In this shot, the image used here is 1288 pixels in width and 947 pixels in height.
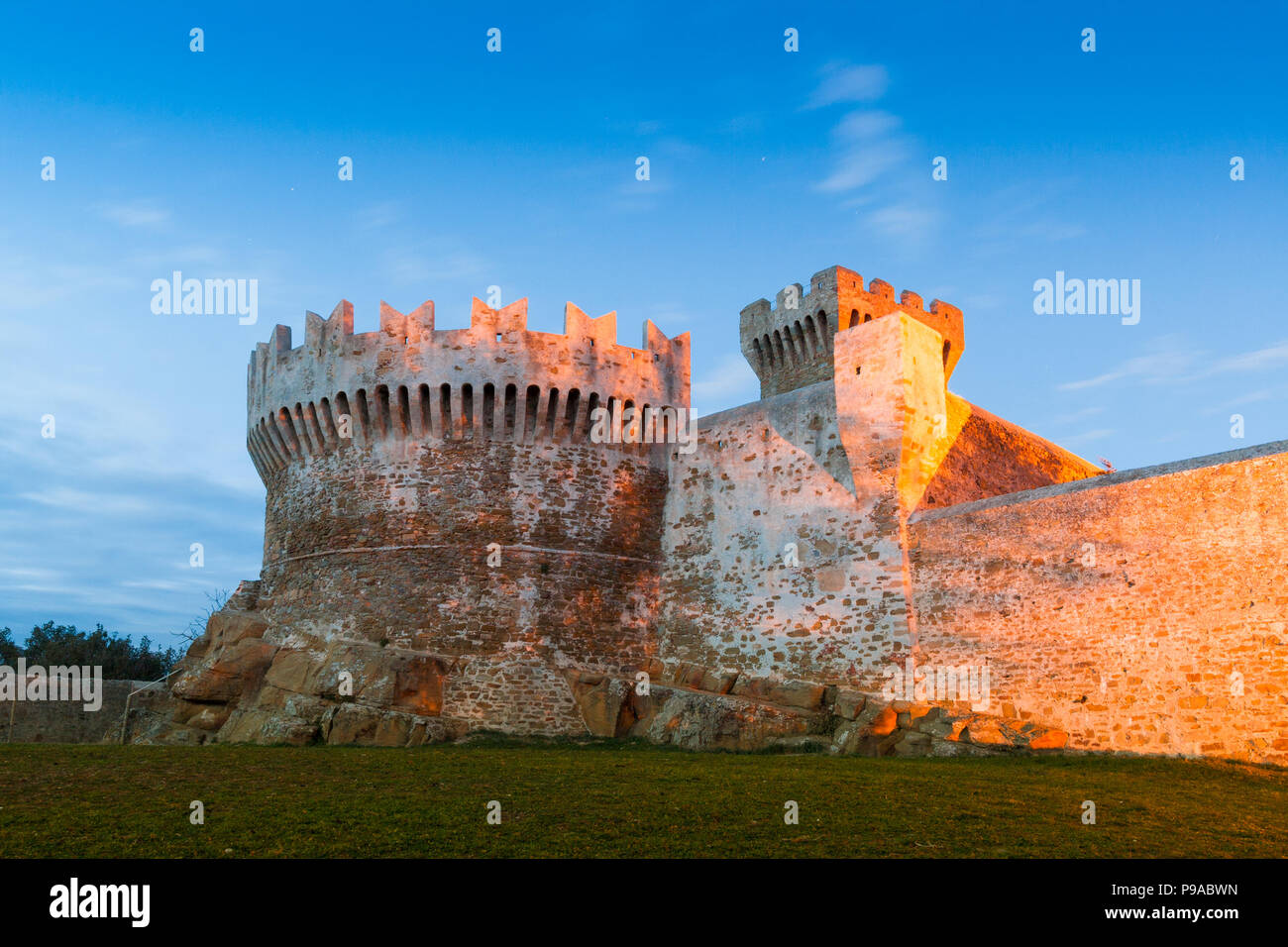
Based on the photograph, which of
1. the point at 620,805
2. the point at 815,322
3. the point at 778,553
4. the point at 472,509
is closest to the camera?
the point at 620,805

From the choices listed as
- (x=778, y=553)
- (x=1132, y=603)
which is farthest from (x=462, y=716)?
(x=1132, y=603)

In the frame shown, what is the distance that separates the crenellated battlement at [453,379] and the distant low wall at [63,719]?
610cm

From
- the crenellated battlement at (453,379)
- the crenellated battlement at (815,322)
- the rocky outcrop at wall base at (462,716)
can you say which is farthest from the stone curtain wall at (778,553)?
the crenellated battlement at (815,322)

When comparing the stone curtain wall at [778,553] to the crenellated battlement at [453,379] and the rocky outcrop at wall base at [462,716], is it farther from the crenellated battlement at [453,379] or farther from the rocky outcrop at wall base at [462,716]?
the crenellated battlement at [453,379]

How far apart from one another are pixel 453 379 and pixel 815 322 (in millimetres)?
11176

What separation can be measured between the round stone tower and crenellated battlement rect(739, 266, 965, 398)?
279 inches

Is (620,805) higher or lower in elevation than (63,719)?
higher

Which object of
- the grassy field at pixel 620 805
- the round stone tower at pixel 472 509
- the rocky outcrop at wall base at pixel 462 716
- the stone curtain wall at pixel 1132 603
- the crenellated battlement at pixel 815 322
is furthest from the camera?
the crenellated battlement at pixel 815 322

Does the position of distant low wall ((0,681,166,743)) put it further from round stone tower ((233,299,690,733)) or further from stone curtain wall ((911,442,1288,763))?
stone curtain wall ((911,442,1288,763))

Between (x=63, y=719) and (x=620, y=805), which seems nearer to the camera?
(x=620, y=805)

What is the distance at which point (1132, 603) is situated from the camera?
1496 cm

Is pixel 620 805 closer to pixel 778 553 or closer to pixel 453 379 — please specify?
pixel 778 553

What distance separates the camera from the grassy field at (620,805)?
8.30m
